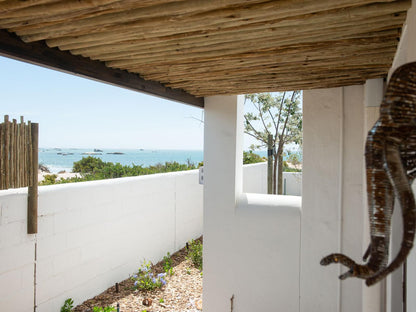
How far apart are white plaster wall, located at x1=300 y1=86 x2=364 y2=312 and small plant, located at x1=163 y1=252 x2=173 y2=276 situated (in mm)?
2536

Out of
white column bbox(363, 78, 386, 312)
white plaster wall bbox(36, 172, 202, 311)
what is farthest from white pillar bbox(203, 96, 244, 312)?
white plaster wall bbox(36, 172, 202, 311)

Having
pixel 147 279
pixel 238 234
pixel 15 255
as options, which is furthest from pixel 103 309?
pixel 238 234

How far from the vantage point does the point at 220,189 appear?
12.1 feet

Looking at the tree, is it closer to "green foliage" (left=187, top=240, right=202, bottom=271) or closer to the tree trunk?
the tree trunk

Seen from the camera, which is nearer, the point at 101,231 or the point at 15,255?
the point at 15,255

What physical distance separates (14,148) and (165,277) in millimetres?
3110

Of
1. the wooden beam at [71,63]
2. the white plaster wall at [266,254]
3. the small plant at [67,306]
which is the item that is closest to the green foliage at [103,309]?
the small plant at [67,306]

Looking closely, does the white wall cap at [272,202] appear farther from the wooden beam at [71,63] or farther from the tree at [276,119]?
the tree at [276,119]

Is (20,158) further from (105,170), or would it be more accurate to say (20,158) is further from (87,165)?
(87,165)

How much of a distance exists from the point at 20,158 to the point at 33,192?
397 mm

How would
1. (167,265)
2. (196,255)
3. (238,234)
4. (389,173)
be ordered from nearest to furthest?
(389,173), (238,234), (167,265), (196,255)

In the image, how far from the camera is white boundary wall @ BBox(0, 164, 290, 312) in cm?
316

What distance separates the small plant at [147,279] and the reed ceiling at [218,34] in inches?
131

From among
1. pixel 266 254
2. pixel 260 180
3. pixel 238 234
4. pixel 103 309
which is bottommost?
pixel 103 309
